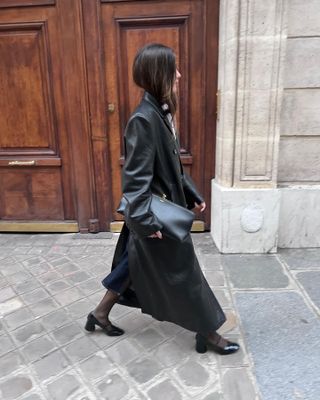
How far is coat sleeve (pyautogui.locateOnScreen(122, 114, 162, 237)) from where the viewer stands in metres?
1.92

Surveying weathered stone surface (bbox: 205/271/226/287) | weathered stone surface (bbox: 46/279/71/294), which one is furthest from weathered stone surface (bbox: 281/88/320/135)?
weathered stone surface (bbox: 46/279/71/294)

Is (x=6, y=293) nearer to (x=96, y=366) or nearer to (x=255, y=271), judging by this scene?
(x=96, y=366)

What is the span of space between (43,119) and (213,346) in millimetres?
2999

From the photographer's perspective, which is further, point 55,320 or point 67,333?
point 55,320

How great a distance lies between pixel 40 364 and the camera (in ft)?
7.61

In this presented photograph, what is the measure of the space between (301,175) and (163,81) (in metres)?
2.25

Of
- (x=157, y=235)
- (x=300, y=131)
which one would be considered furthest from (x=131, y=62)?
(x=157, y=235)

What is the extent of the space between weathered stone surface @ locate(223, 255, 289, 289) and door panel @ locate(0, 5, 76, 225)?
195 cm

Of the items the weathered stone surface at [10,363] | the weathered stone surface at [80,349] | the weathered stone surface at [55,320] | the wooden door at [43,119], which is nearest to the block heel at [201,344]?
the weathered stone surface at [80,349]

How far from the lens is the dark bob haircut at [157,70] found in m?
1.98

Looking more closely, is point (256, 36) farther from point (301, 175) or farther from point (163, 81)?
point (163, 81)

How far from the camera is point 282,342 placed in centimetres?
246

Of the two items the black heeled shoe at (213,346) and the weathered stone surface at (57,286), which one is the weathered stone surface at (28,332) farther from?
the black heeled shoe at (213,346)

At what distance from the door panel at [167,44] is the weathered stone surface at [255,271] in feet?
3.24
